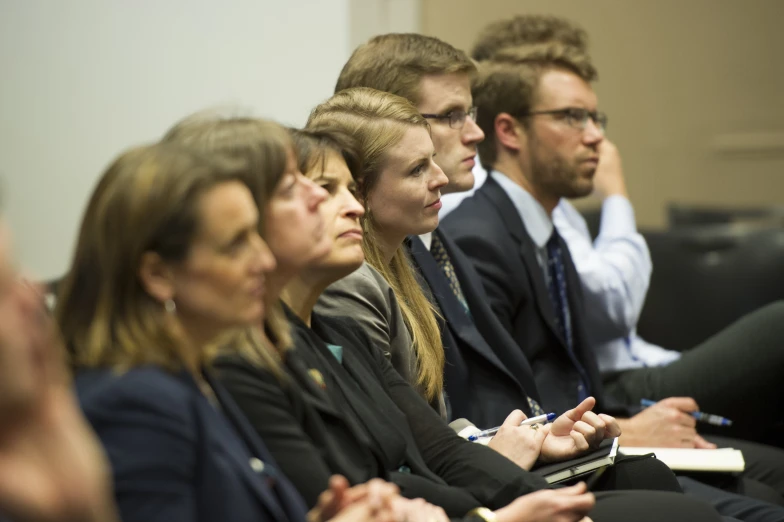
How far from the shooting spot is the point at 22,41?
141 inches

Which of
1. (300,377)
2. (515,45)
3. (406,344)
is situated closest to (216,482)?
(300,377)

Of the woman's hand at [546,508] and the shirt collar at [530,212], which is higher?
the shirt collar at [530,212]

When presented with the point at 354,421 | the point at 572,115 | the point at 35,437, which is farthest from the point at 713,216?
the point at 35,437

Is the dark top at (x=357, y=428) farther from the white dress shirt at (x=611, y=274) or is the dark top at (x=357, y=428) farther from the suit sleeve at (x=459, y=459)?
→ the white dress shirt at (x=611, y=274)

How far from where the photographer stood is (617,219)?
3.24 metres

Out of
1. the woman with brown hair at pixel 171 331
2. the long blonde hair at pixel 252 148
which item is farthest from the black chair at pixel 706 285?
the woman with brown hair at pixel 171 331

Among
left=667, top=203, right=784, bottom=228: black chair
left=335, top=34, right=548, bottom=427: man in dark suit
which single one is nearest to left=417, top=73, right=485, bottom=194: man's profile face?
left=335, top=34, right=548, bottom=427: man in dark suit

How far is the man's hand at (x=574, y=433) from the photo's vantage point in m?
1.95

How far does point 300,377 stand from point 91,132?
2.42 meters

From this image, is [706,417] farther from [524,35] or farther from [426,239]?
[524,35]

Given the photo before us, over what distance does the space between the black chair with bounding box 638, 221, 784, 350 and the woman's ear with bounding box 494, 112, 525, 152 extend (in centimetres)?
96

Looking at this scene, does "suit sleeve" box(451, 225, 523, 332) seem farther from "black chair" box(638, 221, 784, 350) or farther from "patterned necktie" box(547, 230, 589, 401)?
"black chair" box(638, 221, 784, 350)

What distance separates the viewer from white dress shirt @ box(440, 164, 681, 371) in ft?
9.87

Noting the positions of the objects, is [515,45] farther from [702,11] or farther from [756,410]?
[702,11]
